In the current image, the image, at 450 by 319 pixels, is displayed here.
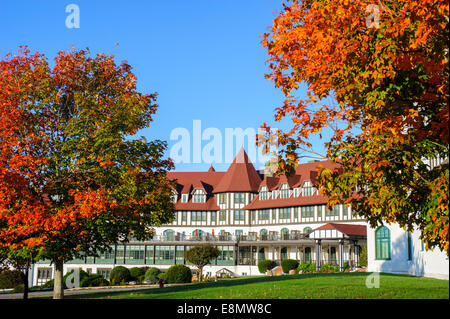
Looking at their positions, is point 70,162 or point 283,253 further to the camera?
point 283,253

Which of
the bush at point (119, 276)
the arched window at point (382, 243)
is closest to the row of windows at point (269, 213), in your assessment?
the bush at point (119, 276)

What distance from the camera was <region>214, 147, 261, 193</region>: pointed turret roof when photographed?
216 feet

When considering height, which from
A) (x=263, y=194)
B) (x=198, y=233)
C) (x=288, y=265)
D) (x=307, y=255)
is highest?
(x=263, y=194)

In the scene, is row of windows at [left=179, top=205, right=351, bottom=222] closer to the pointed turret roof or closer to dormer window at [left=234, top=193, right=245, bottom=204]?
dormer window at [left=234, top=193, right=245, bottom=204]

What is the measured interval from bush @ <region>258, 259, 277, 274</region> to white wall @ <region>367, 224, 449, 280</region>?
2765 cm

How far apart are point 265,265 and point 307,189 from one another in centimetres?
1121

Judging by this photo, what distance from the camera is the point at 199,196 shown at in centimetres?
6806

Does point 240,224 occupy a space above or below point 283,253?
above

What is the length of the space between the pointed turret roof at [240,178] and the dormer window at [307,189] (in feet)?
26.1

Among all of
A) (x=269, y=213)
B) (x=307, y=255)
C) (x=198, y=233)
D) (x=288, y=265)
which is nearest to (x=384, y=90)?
(x=288, y=265)

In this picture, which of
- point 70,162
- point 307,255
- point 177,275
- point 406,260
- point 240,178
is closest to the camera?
point 70,162

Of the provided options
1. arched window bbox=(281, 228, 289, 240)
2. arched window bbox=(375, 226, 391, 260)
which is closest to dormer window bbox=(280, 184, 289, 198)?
arched window bbox=(281, 228, 289, 240)

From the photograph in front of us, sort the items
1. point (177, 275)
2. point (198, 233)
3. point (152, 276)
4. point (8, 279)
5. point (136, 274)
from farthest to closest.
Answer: point (198, 233), point (136, 274), point (152, 276), point (8, 279), point (177, 275)

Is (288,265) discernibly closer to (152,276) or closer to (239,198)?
(152,276)
